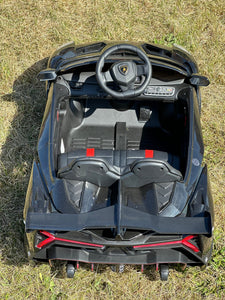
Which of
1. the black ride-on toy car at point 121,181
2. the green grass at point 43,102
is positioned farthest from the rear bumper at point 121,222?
the green grass at point 43,102

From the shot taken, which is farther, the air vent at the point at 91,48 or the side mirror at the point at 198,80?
the air vent at the point at 91,48

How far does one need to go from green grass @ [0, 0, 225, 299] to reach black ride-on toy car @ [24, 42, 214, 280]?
51cm

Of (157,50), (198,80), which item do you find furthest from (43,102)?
(198,80)

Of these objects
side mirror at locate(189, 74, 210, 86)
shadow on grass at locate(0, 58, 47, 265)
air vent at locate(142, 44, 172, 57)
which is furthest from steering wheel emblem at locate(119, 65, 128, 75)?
shadow on grass at locate(0, 58, 47, 265)

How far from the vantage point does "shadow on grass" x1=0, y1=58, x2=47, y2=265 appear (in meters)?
4.24

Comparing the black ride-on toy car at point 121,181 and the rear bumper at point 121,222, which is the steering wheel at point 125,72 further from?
the rear bumper at point 121,222

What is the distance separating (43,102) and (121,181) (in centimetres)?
245

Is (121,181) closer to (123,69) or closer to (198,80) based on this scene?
(123,69)

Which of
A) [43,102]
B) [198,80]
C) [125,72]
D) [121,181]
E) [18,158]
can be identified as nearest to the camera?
[121,181]

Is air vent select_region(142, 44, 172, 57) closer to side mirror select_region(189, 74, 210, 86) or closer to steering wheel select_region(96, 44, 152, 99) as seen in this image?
side mirror select_region(189, 74, 210, 86)

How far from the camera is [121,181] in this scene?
11.1ft

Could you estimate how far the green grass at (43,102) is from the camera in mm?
3977

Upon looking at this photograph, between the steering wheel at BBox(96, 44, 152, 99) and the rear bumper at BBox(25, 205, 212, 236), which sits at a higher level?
the steering wheel at BBox(96, 44, 152, 99)

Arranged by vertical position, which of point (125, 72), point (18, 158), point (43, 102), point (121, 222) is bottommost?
point (121, 222)
